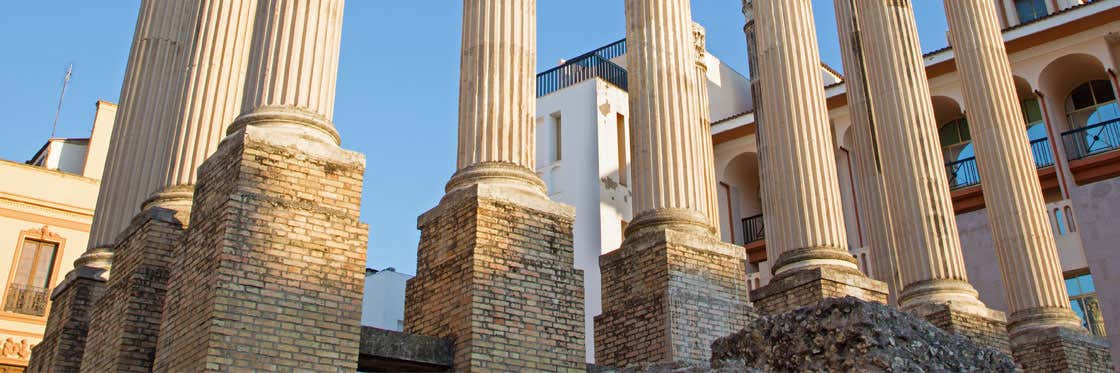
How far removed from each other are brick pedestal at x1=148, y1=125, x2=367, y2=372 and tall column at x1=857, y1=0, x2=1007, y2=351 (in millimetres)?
10148

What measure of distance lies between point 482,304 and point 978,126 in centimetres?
1312

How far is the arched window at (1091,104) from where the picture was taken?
A: 25.2 metres

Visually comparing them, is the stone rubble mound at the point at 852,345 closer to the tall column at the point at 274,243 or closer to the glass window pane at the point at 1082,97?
the tall column at the point at 274,243

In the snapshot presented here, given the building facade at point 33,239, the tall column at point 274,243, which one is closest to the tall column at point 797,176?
the tall column at point 274,243

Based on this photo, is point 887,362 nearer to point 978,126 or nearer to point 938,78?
point 978,126

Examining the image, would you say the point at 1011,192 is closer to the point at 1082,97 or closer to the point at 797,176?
the point at 797,176

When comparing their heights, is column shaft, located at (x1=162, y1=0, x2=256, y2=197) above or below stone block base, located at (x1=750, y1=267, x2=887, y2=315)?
above

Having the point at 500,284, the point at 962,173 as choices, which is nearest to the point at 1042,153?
the point at 962,173

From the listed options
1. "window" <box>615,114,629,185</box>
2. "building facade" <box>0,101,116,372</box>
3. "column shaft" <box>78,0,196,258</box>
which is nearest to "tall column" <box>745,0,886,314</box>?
"column shaft" <box>78,0,196,258</box>

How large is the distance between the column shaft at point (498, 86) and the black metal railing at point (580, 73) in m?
17.1

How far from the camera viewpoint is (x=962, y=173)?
86.6ft

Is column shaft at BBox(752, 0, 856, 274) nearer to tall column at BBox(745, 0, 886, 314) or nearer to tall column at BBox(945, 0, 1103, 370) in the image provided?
tall column at BBox(745, 0, 886, 314)

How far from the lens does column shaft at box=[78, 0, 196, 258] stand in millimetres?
13398

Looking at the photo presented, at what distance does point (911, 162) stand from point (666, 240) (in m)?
7.18
